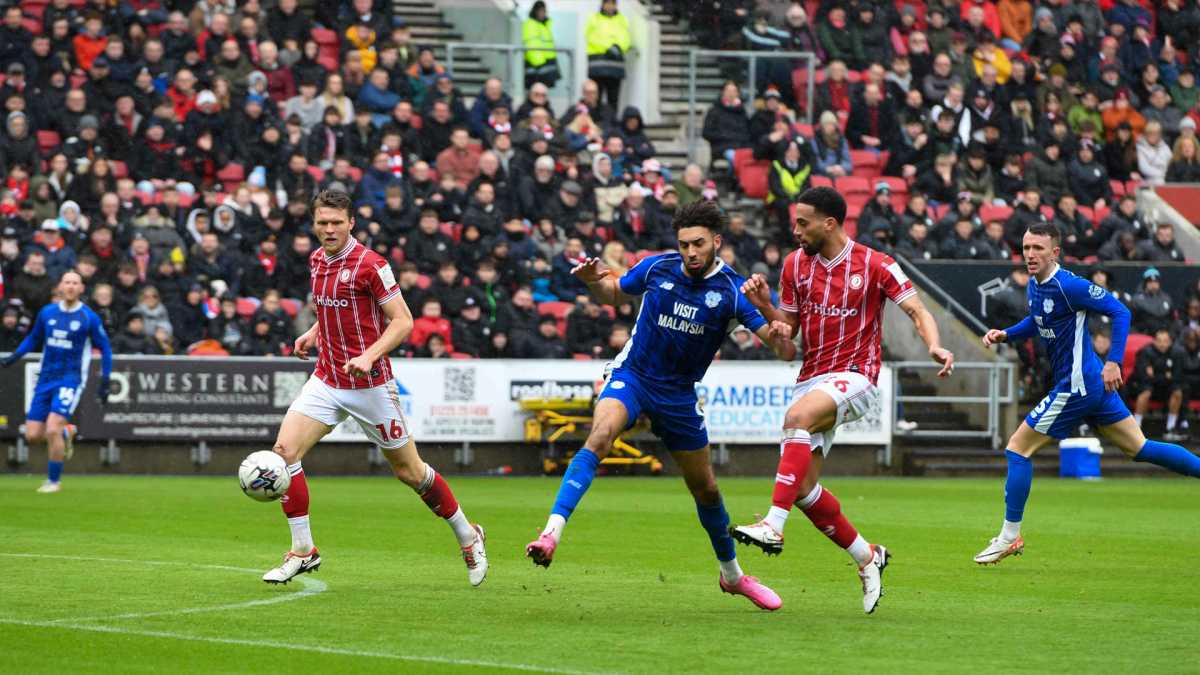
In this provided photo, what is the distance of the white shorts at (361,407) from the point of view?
1133cm

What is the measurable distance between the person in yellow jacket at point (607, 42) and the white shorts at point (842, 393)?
2074 centimetres

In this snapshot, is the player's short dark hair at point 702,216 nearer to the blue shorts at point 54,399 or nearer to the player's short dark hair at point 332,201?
the player's short dark hair at point 332,201

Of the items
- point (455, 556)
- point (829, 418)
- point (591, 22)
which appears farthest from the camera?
point (591, 22)

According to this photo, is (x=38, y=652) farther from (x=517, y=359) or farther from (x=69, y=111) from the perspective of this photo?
(x=69, y=111)

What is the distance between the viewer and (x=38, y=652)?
8297 mm

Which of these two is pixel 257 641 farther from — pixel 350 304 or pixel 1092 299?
pixel 1092 299

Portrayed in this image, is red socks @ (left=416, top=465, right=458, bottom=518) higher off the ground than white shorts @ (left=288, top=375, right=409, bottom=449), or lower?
lower

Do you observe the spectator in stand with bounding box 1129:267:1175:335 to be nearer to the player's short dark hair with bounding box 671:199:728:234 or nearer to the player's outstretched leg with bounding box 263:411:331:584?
the player's outstretched leg with bounding box 263:411:331:584

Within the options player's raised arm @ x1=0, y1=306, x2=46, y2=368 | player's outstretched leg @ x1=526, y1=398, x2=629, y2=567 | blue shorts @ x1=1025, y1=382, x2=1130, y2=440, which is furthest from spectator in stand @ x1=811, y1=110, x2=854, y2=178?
player's outstretched leg @ x1=526, y1=398, x2=629, y2=567

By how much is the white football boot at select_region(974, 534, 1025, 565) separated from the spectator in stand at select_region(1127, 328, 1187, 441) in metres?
14.7

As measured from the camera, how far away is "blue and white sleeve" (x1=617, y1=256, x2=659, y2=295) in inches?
402

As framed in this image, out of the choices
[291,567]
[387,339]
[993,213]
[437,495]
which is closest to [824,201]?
[387,339]

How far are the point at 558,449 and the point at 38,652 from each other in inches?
670

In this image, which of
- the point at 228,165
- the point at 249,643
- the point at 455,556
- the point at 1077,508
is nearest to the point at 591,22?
the point at 228,165
